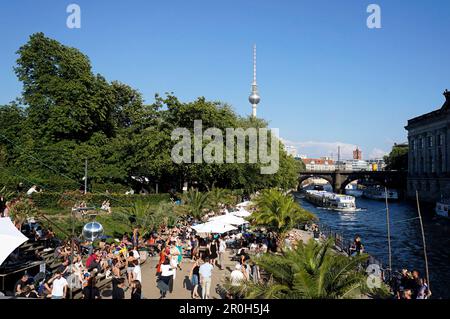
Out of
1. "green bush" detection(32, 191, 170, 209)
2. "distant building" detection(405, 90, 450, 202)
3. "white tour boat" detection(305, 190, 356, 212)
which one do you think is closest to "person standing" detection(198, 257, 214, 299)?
"green bush" detection(32, 191, 170, 209)

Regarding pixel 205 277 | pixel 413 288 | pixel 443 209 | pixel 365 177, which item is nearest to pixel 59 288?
pixel 205 277

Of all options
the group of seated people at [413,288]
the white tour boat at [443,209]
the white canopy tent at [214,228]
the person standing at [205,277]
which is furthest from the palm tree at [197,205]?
the white tour boat at [443,209]

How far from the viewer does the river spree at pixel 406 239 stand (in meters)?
29.2

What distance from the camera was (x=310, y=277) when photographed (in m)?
10.7

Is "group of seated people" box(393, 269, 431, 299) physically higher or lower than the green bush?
lower

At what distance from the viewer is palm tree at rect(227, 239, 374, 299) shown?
10.6 meters

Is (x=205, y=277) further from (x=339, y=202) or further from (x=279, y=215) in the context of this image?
(x=339, y=202)

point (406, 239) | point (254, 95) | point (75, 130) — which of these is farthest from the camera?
point (254, 95)

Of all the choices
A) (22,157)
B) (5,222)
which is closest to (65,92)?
(22,157)

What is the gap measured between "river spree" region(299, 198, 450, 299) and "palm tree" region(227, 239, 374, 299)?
48.5 feet

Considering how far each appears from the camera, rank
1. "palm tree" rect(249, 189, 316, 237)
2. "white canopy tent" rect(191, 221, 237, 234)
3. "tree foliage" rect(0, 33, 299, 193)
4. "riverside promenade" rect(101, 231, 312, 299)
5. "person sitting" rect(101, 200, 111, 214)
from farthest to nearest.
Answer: "tree foliage" rect(0, 33, 299, 193), "person sitting" rect(101, 200, 111, 214), "palm tree" rect(249, 189, 316, 237), "white canopy tent" rect(191, 221, 237, 234), "riverside promenade" rect(101, 231, 312, 299)

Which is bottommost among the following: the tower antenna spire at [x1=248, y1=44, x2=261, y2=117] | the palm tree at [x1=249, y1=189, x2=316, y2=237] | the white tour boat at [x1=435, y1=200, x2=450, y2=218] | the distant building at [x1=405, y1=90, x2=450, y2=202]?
the white tour boat at [x1=435, y1=200, x2=450, y2=218]

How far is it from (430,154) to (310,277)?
339ft

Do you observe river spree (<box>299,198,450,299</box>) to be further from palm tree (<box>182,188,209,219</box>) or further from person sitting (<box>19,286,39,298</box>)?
person sitting (<box>19,286,39,298</box>)
